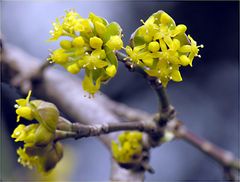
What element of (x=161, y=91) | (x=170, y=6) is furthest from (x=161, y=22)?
(x=170, y=6)

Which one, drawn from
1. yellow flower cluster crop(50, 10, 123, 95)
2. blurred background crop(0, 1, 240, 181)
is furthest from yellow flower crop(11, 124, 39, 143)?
blurred background crop(0, 1, 240, 181)

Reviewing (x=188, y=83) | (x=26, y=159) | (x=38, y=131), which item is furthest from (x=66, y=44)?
(x=188, y=83)

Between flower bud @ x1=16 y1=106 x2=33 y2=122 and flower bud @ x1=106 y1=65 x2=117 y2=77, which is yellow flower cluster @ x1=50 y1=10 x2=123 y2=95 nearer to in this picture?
flower bud @ x1=106 y1=65 x2=117 y2=77

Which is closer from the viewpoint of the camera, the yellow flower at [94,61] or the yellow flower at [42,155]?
the yellow flower at [94,61]

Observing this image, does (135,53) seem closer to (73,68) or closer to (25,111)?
(73,68)

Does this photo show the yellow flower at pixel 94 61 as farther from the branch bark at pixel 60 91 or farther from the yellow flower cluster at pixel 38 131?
the branch bark at pixel 60 91

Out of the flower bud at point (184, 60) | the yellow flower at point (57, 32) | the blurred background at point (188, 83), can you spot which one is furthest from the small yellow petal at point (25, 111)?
the blurred background at point (188, 83)
